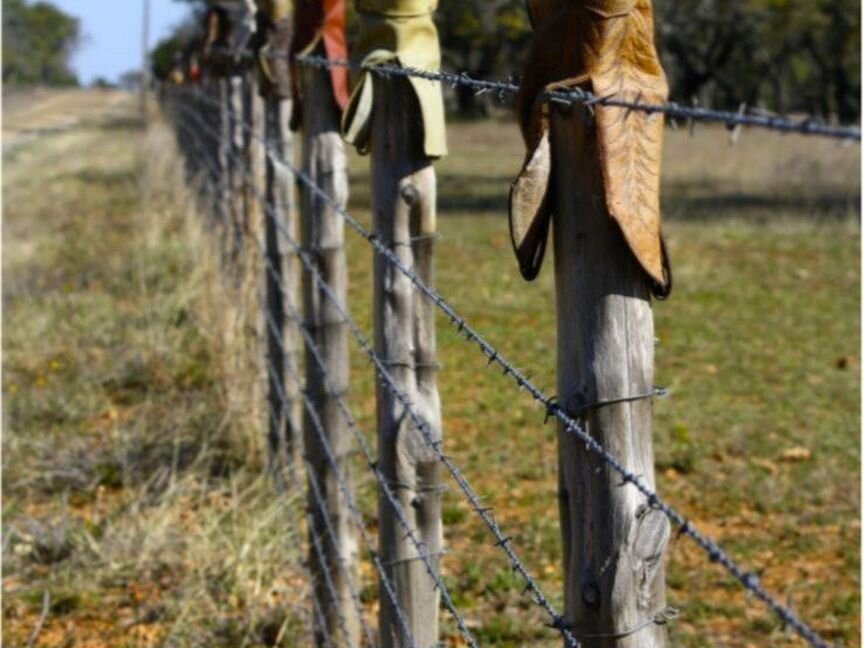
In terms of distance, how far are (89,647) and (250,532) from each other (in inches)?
25.1

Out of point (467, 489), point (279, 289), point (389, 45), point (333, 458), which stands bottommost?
point (333, 458)

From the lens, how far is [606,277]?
1.97m

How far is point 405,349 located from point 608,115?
1.68m

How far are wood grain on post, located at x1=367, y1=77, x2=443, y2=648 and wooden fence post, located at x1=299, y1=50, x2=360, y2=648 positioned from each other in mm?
910

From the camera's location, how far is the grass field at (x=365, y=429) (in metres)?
5.18

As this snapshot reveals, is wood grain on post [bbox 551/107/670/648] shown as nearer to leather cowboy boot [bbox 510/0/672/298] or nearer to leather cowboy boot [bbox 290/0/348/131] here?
leather cowboy boot [bbox 510/0/672/298]

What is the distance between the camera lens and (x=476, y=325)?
10.4 metres

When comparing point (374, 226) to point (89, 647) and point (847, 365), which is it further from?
point (847, 365)

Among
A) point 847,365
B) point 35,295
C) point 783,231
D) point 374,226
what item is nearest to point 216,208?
point 35,295

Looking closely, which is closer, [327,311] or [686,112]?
[686,112]

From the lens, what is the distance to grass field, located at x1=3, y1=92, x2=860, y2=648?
5.18 metres

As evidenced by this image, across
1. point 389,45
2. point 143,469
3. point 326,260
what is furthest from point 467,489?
point 143,469

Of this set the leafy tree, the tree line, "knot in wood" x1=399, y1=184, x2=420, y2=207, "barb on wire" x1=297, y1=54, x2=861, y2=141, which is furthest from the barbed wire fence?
the leafy tree

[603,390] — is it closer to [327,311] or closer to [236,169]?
A: [327,311]
